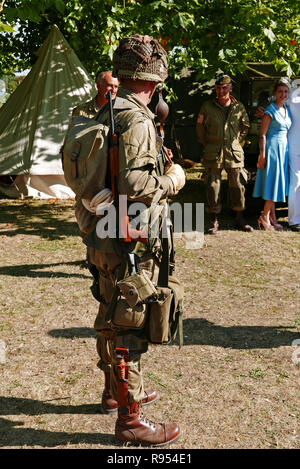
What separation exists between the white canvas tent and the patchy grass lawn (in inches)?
133

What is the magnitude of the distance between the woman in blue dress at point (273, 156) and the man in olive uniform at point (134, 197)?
5.48m

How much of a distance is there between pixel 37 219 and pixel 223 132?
11.9 feet

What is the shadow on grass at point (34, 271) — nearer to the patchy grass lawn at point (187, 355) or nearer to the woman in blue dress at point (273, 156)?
the patchy grass lawn at point (187, 355)

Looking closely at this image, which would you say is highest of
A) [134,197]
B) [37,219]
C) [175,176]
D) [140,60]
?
[140,60]

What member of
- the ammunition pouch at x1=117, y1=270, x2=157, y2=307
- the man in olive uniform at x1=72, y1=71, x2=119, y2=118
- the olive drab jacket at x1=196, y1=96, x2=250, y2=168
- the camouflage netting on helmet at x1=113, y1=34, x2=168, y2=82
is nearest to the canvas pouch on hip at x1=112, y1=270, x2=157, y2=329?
the ammunition pouch at x1=117, y1=270, x2=157, y2=307

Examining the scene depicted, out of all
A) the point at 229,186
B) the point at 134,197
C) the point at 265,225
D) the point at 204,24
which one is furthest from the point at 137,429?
the point at 204,24

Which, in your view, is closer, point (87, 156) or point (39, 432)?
point (87, 156)

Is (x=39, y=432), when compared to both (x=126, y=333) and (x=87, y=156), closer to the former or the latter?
(x=126, y=333)

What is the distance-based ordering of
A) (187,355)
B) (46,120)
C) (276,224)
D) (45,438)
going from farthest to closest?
(46,120) → (276,224) → (187,355) → (45,438)

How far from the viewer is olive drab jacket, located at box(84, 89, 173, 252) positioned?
9.59 ft

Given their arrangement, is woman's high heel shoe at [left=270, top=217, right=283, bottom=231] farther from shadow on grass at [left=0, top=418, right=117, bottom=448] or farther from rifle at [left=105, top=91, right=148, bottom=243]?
rifle at [left=105, top=91, right=148, bottom=243]

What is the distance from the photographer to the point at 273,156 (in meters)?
8.55
